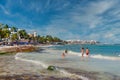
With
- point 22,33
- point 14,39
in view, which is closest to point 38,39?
point 22,33

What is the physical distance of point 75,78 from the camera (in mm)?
13406

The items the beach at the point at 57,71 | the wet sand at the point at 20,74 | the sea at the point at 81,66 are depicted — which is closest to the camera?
the wet sand at the point at 20,74

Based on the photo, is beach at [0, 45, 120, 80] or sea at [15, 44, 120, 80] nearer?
beach at [0, 45, 120, 80]

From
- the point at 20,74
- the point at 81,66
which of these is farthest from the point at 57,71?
the point at 81,66

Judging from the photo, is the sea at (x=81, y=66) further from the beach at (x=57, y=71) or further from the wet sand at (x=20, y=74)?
the wet sand at (x=20, y=74)

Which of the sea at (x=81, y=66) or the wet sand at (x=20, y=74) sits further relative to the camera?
the sea at (x=81, y=66)

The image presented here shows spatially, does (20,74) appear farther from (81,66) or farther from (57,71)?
(81,66)

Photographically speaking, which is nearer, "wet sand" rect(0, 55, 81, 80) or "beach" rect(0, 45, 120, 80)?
"wet sand" rect(0, 55, 81, 80)

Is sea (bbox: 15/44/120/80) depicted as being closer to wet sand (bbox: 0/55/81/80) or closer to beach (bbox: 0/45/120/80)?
beach (bbox: 0/45/120/80)

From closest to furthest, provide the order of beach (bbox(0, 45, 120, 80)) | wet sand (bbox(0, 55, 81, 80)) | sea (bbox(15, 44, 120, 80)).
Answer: wet sand (bbox(0, 55, 81, 80)) < beach (bbox(0, 45, 120, 80)) < sea (bbox(15, 44, 120, 80))

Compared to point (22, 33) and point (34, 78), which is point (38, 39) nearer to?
point (22, 33)

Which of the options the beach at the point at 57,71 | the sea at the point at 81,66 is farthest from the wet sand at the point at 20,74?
the sea at the point at 81,66

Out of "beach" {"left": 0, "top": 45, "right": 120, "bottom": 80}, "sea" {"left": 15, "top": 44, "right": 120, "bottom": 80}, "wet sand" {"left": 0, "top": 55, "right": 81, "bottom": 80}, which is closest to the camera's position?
"wet sand" {"left": 0, "top": 55, "right": 81, "bottom": 80}

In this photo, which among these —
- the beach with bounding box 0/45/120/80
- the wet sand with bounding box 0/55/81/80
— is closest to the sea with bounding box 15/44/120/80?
the beach with bounding box 0/45/120/80
